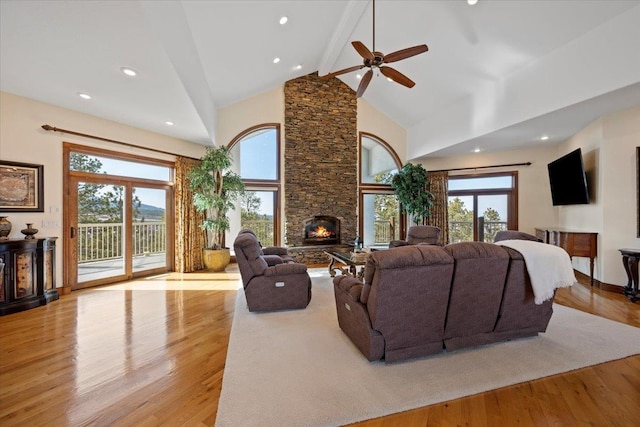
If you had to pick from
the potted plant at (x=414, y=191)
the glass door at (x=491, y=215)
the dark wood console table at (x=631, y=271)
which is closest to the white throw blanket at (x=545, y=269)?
the dark wood console table at (x=631, y=271)

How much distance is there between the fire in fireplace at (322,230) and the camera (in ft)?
24.8

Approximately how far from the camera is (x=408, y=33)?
5.12 m

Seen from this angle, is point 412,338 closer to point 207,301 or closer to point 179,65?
point 207,301

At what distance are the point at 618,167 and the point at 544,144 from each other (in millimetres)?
2078

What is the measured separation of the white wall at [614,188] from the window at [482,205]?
212cm

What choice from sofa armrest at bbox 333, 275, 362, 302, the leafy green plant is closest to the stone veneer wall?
the leafy green plant

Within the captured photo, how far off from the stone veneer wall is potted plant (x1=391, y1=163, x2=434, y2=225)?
1.22 m

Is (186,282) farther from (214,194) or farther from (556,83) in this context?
(556,83)

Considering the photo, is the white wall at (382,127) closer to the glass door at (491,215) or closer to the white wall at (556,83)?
the white wall at (556,83)

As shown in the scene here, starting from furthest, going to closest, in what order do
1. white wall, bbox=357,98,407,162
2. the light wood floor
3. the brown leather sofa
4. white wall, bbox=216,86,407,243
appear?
white wall, bbox=357,98,407,162, white wall, bbox=216,86,407,243, the brown leather sofa, the light wood floor

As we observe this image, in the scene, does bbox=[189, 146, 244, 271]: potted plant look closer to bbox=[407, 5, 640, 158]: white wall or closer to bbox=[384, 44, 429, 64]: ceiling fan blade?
bbox=[384, 44, 429, 64]: ceiling fan blade

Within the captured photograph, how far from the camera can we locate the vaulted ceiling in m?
2.83

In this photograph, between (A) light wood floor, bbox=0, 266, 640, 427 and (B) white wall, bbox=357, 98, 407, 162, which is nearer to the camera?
(A) light wood floor, bbox=0, 266, 640, 427

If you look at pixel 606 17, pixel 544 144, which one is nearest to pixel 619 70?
pixel 606 17
